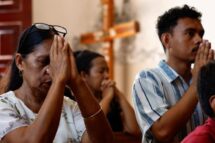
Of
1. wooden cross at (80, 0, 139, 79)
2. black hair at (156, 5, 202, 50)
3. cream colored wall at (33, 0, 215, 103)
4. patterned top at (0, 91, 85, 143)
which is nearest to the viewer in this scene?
patterned top at (0, 91, 85, 143)

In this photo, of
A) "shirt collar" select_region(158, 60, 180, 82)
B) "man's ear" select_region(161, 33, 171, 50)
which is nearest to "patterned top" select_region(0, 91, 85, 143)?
"shirt collar" select_region(158, 60, 180, 82)

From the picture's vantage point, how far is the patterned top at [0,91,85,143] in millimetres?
1706

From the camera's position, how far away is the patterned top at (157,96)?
192 centimetres

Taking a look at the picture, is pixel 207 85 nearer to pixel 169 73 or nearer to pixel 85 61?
pixel 169 73

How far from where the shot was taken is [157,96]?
1.94 m

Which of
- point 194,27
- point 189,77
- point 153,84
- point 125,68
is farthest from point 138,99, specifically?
point 125,68

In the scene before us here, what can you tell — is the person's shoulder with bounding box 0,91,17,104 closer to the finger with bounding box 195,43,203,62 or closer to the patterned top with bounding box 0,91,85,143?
the patterned top with bounding box 0,91,85,143

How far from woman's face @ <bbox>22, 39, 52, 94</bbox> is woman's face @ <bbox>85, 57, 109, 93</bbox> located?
1029mm

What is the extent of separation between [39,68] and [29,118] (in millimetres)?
169

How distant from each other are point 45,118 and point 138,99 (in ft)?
1.49

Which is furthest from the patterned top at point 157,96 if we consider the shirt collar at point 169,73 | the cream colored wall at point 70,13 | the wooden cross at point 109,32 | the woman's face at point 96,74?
the cream colored wall at point 70,13

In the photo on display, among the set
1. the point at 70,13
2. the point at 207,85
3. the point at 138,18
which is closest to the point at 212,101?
the point at 207,85

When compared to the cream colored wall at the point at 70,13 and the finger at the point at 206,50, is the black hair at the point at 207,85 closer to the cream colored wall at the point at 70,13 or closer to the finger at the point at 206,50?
the finger at the point at 206,50

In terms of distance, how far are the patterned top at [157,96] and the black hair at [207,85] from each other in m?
0.26
